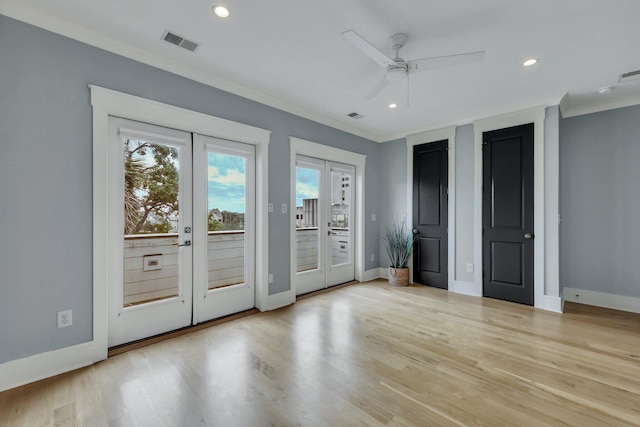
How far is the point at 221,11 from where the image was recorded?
82.9 inches

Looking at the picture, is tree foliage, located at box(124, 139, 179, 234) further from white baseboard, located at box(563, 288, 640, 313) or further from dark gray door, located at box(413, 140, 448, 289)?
white baseboard, located at box(563, 288, 640, 313)

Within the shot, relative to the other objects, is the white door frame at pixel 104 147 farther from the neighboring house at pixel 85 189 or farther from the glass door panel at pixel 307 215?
the glass door panel at pixel 307 215

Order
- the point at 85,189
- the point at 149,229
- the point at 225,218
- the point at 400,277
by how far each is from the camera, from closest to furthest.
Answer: the point at 85,189 < the point at 149,229 < the point at 225,218 < the point at 400,277

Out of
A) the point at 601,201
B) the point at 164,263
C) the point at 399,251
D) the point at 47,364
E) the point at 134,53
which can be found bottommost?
the point at 47,364

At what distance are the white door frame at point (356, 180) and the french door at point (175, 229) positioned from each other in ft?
1.97

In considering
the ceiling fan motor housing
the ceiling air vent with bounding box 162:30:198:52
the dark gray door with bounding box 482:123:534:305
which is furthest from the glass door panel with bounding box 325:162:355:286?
the ceiling air vent with bounding box 162:30:198:52

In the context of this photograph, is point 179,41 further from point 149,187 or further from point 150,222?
point 150,222

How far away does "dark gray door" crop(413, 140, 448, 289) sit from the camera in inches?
186

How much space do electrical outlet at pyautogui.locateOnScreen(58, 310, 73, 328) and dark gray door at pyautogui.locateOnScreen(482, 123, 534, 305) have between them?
4.92m

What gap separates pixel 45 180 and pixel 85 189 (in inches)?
9.7

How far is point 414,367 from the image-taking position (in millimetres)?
2322

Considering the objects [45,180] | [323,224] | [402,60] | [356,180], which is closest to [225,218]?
[45,180]

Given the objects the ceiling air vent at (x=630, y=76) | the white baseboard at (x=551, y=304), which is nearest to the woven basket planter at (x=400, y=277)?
the white baseboard at (x=551, y=304)

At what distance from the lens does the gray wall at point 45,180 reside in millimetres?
2051
